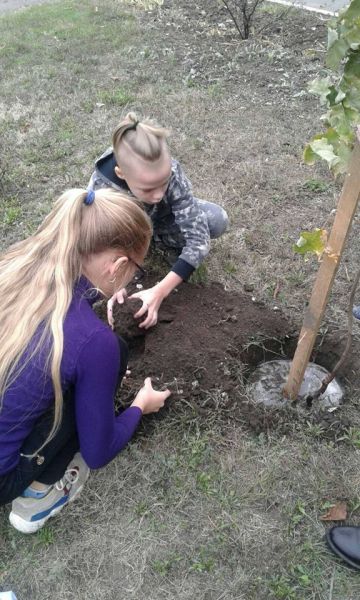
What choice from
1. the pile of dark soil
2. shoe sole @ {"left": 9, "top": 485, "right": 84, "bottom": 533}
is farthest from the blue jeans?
the pile of dark soil

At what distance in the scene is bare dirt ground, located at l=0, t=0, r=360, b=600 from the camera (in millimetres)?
1815

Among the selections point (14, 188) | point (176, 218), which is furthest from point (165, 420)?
point (14, 188)

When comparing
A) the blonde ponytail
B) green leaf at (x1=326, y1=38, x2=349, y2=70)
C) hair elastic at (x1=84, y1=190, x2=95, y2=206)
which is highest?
green leaf at (x1=326, y1=38, x2=349, y2=70)

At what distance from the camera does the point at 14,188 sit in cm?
378

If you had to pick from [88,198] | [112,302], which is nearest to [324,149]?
[88,198]

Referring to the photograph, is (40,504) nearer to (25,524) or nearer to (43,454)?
(25,524)

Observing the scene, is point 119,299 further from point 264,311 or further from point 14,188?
point 14,188

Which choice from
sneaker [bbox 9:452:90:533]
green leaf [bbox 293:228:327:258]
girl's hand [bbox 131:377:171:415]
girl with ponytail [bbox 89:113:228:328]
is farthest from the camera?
girl with ponytail [bbox 89:113:228:328]

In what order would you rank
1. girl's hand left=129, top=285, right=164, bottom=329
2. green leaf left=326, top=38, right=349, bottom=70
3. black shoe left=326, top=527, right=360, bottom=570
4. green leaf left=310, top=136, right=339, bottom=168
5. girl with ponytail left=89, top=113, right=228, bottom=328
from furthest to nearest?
girl's hand left=129, top=285, right=164, bottom=329 < girl with ponytail left=89, top=113, right=228, bottom=328 < black shoe left=326, top=527, right=360, bottom=570 < green leaf left=310, top=136, right=339, bottom=168 < green leaf left=326, top=38, right=349, bottom=70

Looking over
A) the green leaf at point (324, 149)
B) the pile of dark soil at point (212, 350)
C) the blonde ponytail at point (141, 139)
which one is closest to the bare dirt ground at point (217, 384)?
the pile of dark soil at point (212, 350)

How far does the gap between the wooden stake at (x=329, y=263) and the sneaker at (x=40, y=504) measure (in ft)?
3.11

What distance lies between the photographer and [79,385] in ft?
5.13

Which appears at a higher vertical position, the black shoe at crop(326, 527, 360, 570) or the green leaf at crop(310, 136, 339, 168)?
the green leaf at crop(310, 136, 339, 168)

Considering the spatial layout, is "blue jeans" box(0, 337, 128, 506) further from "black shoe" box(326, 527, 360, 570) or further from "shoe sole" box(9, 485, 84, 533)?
"black shoe" box(326, 527, 360, 570)
